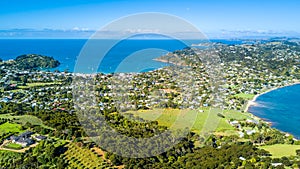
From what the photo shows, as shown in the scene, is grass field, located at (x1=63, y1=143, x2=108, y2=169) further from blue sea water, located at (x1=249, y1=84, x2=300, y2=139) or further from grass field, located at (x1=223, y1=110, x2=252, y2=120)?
blue sea water, located at (x1=249, y1=84, x2=300, y2=139)

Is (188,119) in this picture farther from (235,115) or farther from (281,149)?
(281,149)

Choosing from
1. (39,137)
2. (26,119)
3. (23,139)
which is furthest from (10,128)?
(39,137)

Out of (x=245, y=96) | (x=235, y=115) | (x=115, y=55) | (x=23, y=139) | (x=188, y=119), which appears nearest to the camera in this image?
(x=23, y=139)

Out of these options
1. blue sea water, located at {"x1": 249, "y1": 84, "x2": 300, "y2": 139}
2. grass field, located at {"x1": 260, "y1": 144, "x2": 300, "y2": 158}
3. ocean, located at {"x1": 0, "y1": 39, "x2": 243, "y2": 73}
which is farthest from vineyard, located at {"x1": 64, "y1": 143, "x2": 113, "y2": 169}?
blue sea water, located at {"x1": 249, "y1": 84, "x2": 300, "y2": 139}

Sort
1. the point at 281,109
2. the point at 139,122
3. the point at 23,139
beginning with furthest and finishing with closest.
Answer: the point at 281,109 → the point at 139,122 → the point at 23,139

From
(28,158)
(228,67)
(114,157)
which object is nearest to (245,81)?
(228,67)

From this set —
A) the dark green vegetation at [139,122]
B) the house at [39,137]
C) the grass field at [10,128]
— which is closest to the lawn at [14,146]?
the dark green vegetation at [139,122]
